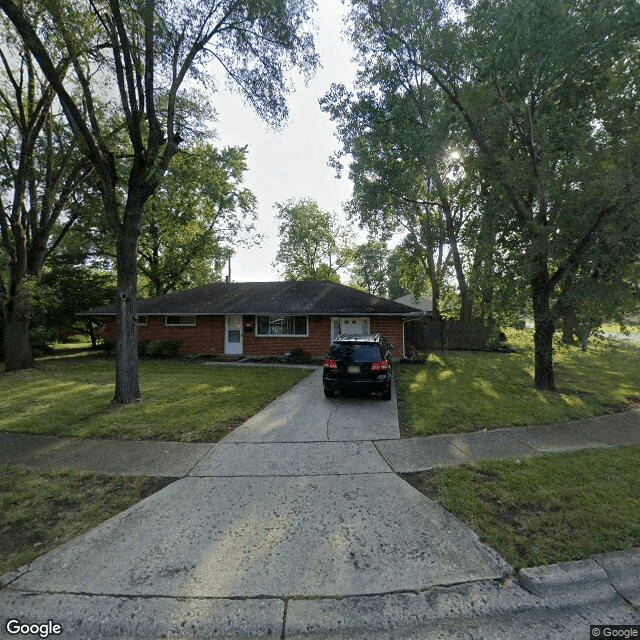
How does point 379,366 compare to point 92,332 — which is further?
point 92,332

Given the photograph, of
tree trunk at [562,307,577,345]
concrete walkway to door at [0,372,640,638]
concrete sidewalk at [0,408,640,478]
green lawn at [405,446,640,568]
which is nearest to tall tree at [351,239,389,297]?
tree trunk at [562,307,577,345]

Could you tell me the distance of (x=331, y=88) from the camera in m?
13.8

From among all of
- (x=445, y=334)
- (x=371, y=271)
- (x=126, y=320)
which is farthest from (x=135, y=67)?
(x=371, y=271)

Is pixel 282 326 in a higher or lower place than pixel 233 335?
higher

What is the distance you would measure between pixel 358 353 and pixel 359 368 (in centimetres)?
37

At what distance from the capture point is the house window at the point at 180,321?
17469 millimetres

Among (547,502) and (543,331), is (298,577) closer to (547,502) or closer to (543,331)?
(547,502)

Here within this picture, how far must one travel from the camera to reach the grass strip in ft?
10.5

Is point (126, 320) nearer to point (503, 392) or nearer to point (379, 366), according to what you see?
point (379, 366)

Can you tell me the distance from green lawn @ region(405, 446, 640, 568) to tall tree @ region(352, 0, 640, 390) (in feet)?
17.6

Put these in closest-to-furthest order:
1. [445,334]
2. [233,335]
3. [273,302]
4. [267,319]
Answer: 1. [267,319]
2. [273,302]
3. [233,335]
4. [445,334]

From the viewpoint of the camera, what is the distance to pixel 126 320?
326 inches

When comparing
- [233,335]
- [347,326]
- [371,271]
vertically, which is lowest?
[233,335]

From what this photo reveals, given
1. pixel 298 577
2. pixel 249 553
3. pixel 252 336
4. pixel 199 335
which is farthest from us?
pixel 199 335
